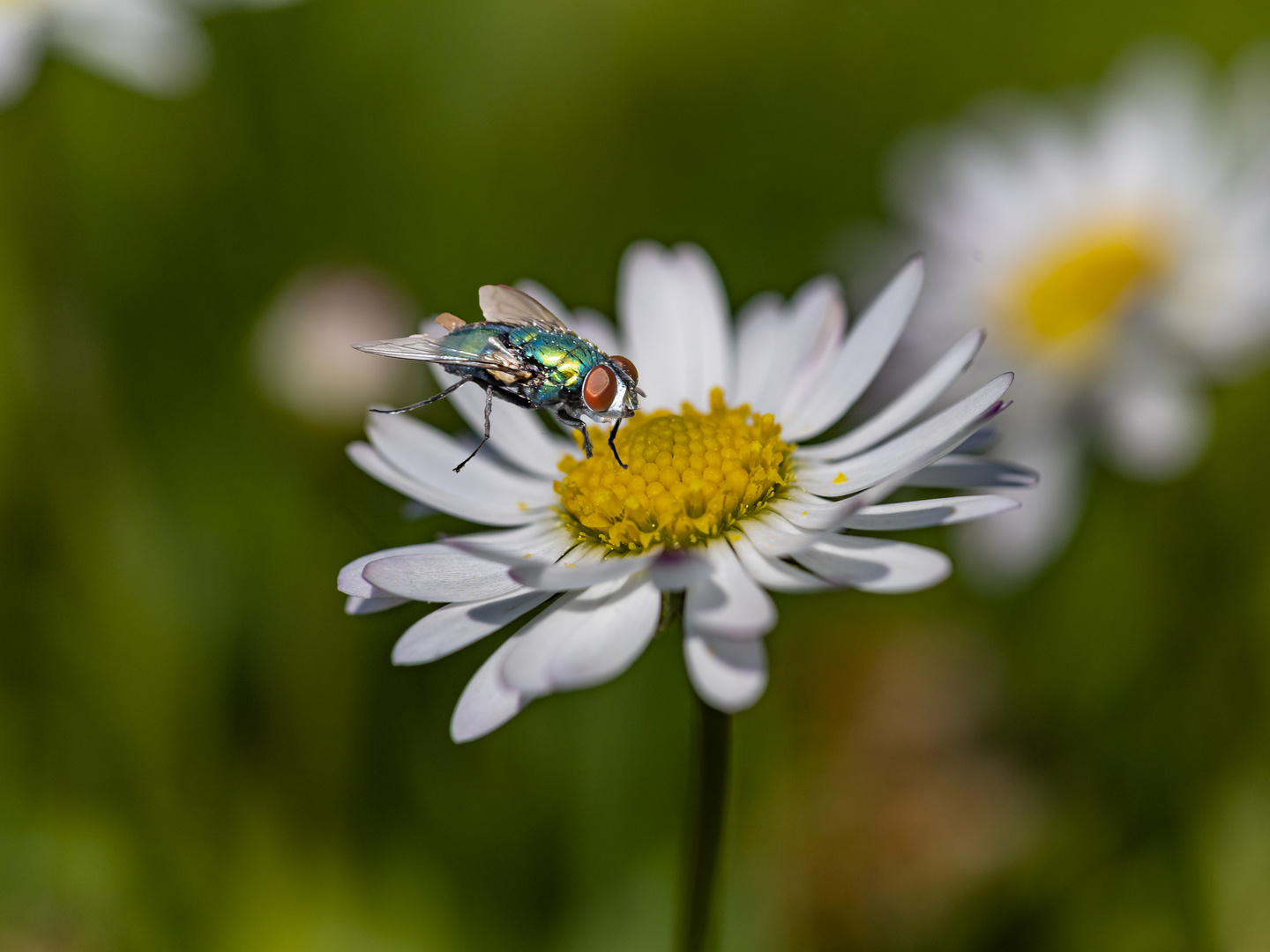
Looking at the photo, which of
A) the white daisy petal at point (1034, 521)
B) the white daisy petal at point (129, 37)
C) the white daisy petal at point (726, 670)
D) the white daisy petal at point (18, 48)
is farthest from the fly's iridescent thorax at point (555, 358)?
the white daisy petal at point (1034, 521)

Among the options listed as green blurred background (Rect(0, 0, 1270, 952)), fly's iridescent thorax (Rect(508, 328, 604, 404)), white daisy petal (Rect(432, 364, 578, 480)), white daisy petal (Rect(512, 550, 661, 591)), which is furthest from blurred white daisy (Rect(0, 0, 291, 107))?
white daisy petal (Rect(512, 550, 661, 591))

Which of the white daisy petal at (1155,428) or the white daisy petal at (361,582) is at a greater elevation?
the white daisy petal at (1155,428)

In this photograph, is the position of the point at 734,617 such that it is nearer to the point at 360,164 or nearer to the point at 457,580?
the point at 457,580

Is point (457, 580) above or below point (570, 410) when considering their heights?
below

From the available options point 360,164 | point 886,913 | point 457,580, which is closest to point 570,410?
point 457,580

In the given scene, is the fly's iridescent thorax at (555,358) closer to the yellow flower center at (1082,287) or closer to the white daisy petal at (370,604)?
the white daisy petal at (370,604)

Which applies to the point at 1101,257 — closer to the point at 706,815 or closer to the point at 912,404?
the point at 912,404
